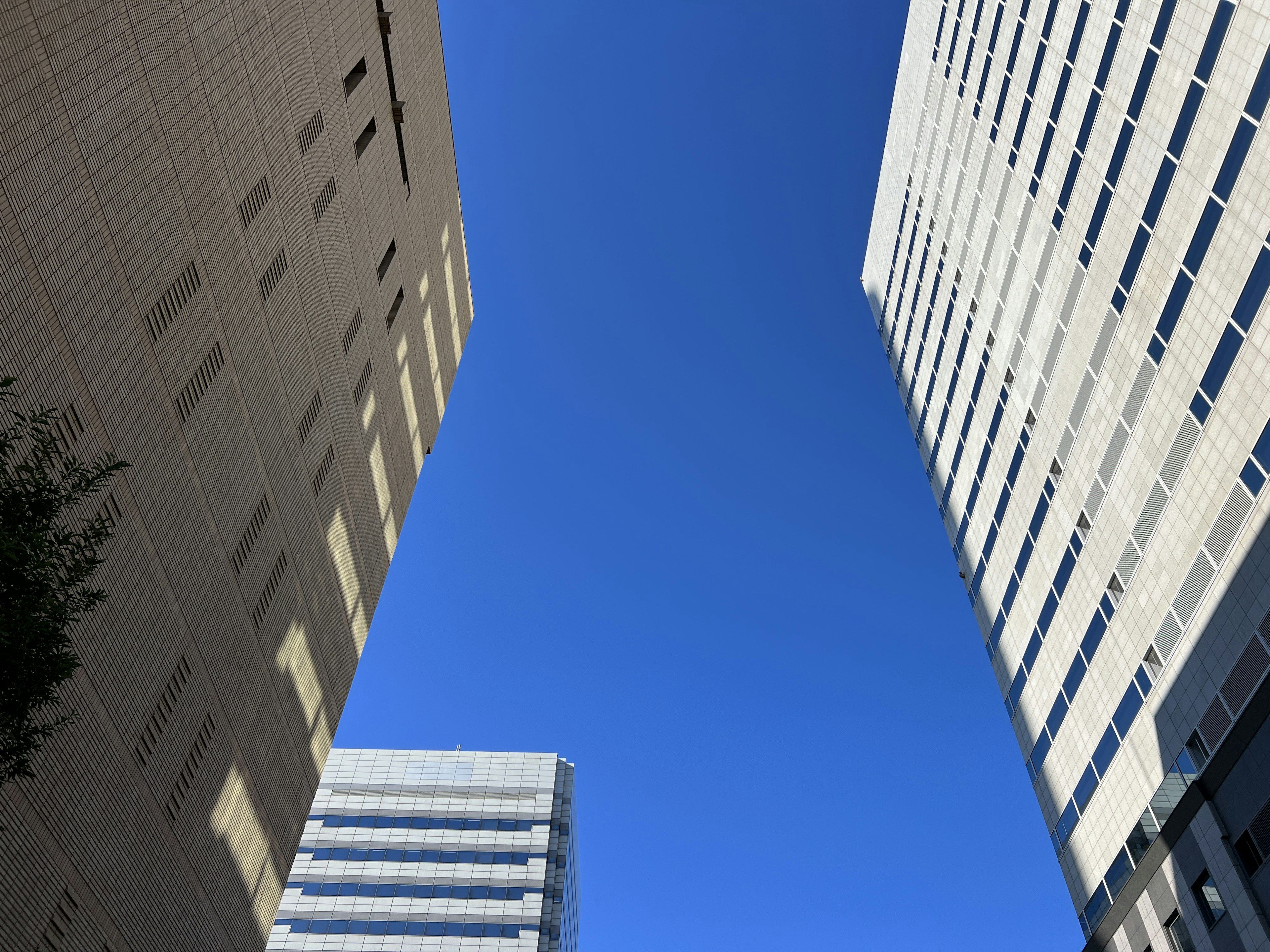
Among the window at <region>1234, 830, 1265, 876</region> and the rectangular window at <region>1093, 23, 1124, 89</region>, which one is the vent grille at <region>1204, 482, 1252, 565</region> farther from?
the rectangular window at <region>1093, 23, 1124, 89</region>

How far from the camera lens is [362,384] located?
35.5m

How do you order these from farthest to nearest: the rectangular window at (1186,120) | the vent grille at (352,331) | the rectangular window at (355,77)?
the vent grille at (352,331) < the rectangular window at (355,77) < the rectangular window at (1186,120)

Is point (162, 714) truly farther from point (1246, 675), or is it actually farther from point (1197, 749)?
point (1197, 749)

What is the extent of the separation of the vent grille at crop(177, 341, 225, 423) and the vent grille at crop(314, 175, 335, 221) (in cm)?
791

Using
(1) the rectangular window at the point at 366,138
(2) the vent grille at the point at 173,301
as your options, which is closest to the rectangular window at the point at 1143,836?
(2) the vent grille at the point at 173,301

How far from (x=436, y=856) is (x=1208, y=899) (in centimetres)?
7329

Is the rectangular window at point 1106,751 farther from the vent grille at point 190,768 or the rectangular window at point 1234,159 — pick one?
the vent grille at point 190,768

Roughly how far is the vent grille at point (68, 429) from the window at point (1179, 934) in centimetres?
2980

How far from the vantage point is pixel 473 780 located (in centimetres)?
8900

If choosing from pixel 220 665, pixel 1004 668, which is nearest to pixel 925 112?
pixel 1004 668

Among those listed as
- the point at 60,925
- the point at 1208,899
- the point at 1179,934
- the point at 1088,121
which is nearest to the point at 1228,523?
the point at 1208,899

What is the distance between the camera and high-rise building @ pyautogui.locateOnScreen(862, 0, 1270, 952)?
22.2 meters

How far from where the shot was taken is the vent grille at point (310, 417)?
2978 cm

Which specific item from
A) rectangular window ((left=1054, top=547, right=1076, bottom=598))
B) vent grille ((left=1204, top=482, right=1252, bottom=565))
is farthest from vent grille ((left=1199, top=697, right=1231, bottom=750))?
rectangular window ((left=1054, top=547, right=1076, bottom=598))
